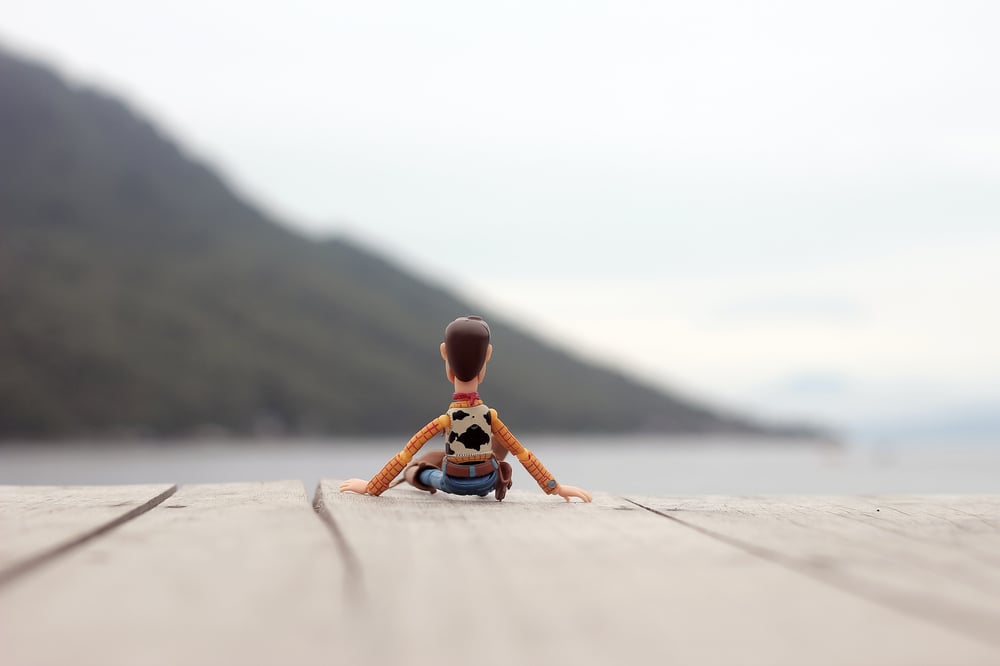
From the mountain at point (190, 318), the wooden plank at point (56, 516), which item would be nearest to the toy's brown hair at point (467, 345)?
the wooden plank at point (56, 516)

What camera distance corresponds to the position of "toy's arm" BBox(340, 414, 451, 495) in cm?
373

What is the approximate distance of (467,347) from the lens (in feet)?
13.5

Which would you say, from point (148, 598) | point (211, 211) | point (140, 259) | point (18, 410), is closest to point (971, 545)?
point (148, 598)

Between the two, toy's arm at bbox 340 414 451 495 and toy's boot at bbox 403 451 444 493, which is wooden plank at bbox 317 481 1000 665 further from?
toy's boot at bbox 403 451 444 493

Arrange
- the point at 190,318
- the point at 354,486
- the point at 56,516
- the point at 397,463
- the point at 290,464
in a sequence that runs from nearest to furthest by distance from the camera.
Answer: the point at 56,516
the point at 354,486
the point at 397,463
the point at 290,464
the point at 190,318

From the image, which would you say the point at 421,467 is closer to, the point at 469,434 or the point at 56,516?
the point at 469,434

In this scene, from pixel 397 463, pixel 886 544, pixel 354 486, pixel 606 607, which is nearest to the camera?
pixel 606 607

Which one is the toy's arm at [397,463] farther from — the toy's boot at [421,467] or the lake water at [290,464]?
the lake water at [290,464]

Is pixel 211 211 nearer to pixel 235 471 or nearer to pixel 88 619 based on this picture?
pixel 235 471

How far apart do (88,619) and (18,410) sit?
393 ft

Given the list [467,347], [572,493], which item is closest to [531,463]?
[572,493]

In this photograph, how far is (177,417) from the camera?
117 m

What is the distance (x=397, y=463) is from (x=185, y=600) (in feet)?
7.34

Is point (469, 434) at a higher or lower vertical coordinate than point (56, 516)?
higher
